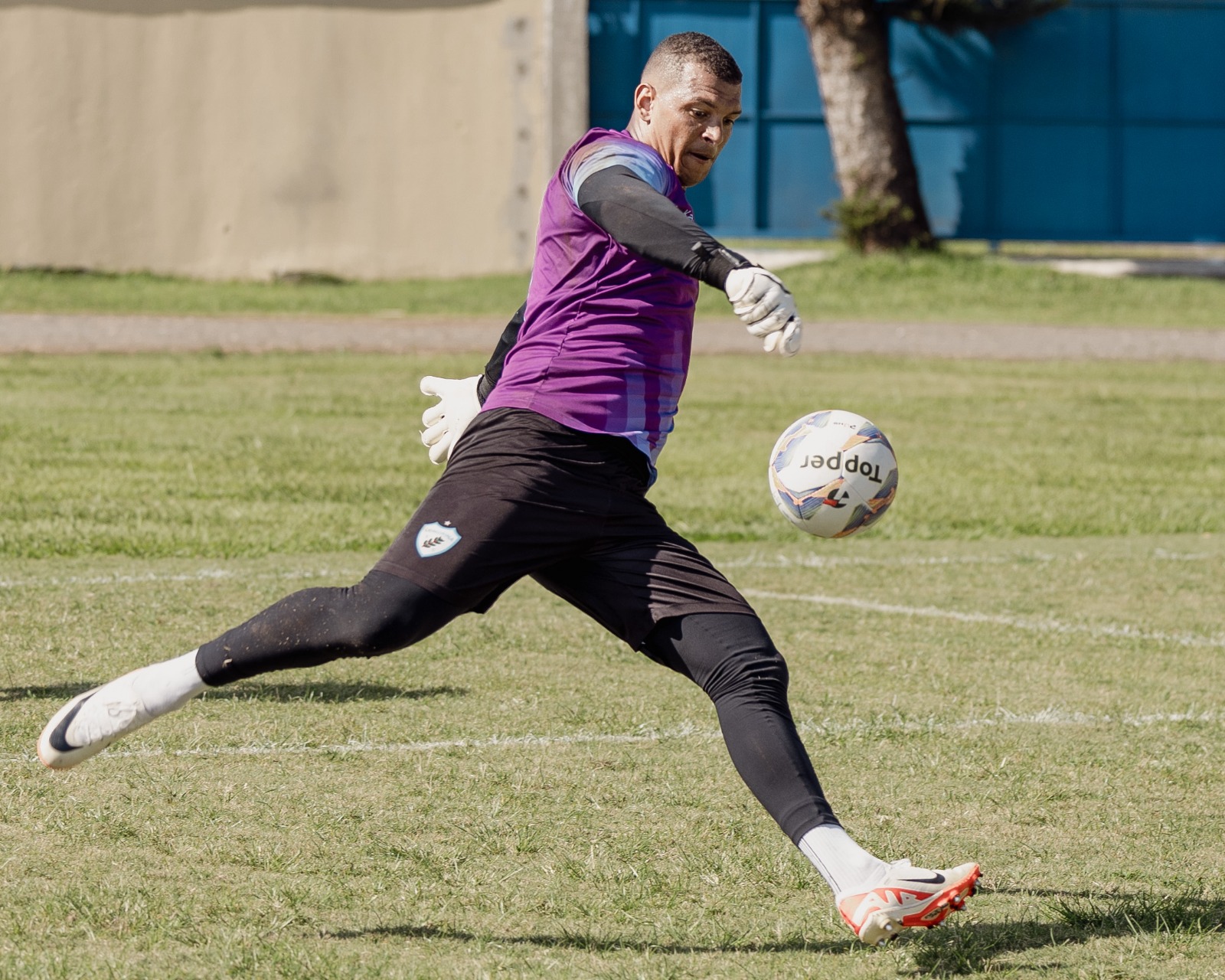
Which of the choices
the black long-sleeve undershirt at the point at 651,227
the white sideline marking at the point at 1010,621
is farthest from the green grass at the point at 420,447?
the black long-sleeve undershirt at the point at 651,227

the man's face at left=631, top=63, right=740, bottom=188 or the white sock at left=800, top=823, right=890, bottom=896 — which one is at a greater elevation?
the man's face at left=631, top=63, right=740, bottom=188

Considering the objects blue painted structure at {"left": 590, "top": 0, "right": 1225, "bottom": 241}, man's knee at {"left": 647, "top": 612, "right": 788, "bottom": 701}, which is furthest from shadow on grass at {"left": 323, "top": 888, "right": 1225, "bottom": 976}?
blue painted structure at {"left": 590, "top": 0, "right": 1225, "bottom": 241}

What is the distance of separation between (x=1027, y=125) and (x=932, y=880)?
73.5 feet

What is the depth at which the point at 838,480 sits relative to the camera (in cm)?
485

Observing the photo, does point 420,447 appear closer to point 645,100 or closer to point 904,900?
point 645,100

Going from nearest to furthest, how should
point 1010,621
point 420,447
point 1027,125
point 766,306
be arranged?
point 766,306
point 1010,621
point 420,447
point 1027,125

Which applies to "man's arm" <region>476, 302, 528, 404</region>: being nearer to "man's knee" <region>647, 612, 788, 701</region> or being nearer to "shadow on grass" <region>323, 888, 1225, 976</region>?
"man's knee" <region>647, 612, 788, 701</region>

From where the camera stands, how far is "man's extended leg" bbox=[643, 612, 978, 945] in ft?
13.4

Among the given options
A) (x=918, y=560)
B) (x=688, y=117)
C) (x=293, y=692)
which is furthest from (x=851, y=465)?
(x=918, y=560)

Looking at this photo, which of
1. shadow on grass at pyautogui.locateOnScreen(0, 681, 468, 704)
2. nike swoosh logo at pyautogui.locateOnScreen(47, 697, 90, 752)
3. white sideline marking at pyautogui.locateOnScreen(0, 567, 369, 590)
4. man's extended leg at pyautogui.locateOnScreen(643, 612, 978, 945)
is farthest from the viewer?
white sideline marking at pyautogui.locateOnScreen(0, 567, 369, 590)

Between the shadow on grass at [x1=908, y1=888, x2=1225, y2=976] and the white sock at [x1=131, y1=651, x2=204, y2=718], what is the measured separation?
5.99 feet

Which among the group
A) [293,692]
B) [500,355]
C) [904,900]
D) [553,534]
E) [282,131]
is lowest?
[293,692]

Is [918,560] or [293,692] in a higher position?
[293,692]

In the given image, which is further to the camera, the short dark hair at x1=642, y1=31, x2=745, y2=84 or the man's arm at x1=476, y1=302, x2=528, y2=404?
the man's arm at x1=476, y1=302, x2=528, y2=404
